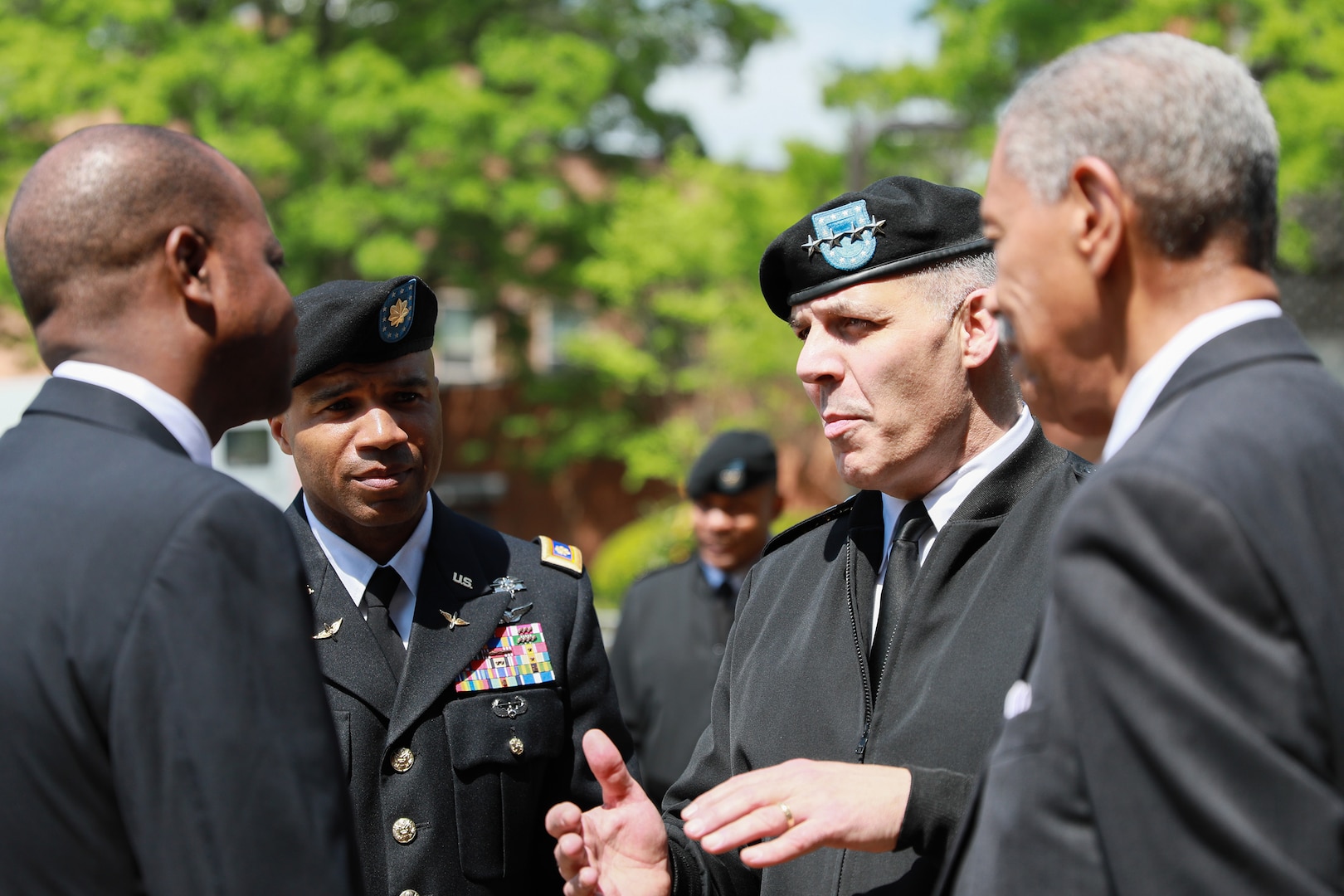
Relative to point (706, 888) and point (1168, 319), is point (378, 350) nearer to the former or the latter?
point (706, 888)

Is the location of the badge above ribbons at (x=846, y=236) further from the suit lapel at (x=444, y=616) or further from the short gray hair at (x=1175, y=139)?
the suit lapel at (x=444, y=616)

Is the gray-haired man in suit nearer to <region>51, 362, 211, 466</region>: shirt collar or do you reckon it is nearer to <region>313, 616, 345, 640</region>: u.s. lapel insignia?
<region>51, 362, 211, 466</region>: shirt collar

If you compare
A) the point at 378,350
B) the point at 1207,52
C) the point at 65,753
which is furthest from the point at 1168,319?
the point at 378,350

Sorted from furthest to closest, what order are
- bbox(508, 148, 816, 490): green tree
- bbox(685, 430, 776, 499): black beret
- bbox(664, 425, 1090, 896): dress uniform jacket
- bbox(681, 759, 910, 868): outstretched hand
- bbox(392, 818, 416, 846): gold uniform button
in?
1. bbox(508, 148, 816, 490): green tree
2. bbox(685, 430, 776, 499): black beret
3. bbox(392, 818, 416, 846): gold uniform button
4. bbox(664, 425, 1090, 896): dress uniform jacket
5. bbox(681, 759, 910, 868): outstretched hand

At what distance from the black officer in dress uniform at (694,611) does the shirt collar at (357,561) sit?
268 centimetres

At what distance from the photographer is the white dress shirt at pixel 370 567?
309cm

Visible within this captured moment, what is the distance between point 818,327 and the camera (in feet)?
8.93

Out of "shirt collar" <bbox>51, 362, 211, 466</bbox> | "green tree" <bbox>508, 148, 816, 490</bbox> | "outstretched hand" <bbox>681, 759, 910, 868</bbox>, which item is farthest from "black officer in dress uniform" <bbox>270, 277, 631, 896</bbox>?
"green tree" <bbox>508, 148, 816, 490</bbox>

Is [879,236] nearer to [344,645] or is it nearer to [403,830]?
[344,645]

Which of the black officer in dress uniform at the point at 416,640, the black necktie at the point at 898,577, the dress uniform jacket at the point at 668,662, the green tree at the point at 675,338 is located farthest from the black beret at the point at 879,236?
the green tree at the point at 675,338

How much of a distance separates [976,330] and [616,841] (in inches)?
48.4

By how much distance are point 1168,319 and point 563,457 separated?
65.7 feet

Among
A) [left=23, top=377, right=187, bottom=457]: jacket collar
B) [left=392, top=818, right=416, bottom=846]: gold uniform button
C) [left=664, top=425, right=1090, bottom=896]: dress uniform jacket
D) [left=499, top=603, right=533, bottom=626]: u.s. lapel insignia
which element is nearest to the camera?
[left=23, top=377, right=187, bottom=457]: jacket collar

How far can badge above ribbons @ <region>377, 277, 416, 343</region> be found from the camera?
3.07 m
